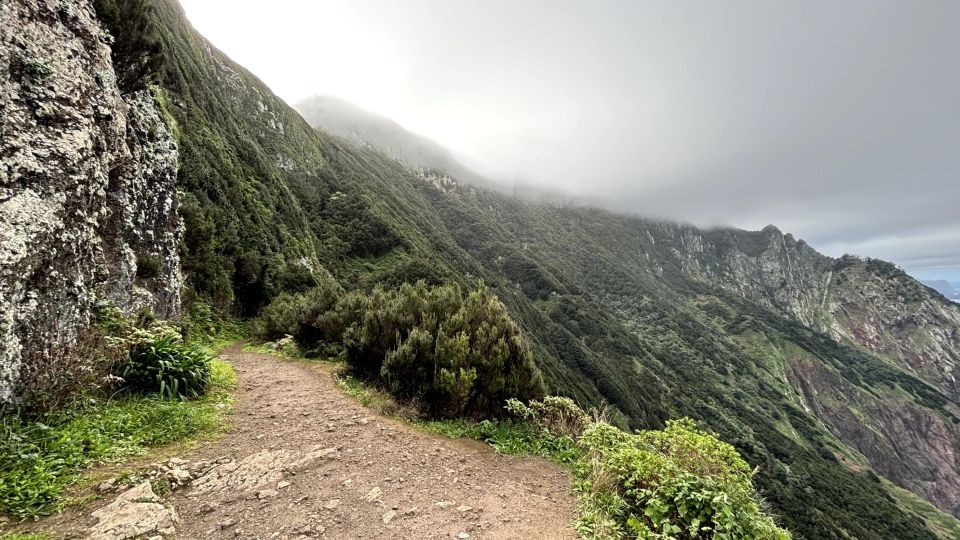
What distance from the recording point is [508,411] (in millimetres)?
8430

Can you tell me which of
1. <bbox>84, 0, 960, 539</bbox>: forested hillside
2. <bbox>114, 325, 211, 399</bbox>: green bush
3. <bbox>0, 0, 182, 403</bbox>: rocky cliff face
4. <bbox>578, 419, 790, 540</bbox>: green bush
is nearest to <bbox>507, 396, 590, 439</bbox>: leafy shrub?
<bbox>578, 419, 790, 540</bbox>: green bush

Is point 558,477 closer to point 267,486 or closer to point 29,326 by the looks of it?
point 267,486

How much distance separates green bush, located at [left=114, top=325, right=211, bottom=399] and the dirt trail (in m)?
0.99

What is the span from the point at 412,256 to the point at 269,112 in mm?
35213

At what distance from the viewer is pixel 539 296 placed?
404 ft

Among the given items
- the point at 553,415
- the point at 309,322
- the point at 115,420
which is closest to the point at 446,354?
the point at 553,415

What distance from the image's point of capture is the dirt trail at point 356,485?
4.59 meters

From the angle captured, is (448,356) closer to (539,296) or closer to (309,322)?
(309,322)

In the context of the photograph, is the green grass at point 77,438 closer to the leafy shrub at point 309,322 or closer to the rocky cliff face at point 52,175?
the rocky cliff face at point 52,175

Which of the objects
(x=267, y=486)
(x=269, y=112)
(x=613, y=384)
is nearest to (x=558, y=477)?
(x=267, y=486)

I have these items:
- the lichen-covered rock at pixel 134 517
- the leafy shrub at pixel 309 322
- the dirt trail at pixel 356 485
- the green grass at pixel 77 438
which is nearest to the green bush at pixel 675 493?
the dirt trail at pixel 356 485

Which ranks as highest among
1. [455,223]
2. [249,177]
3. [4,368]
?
[455,223]

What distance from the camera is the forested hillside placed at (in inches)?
1014

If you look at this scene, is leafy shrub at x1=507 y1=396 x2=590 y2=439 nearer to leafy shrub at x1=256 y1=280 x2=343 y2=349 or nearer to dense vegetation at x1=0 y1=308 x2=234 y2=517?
dense vegetation at x1=0 y1=308 x2=234 y2=517
